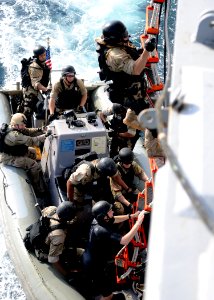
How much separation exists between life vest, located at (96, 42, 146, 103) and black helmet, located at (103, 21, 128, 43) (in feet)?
0.35

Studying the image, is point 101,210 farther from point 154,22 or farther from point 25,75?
point 25,75

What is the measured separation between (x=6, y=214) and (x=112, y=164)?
5.33 ft

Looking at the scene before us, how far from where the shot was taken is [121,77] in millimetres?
5461

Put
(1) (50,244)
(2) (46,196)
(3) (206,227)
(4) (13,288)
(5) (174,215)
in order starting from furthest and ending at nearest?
(2) (46,196) → (4) (13,288) → (1) (50,244) → (5) (174,215) → (3) (206,227)

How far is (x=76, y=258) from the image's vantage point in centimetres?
519

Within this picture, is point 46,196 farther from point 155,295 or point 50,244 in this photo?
point 155,295

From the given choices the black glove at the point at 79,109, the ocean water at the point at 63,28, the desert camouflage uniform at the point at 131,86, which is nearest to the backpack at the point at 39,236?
the desert camouflage uniform at the point at 131,86

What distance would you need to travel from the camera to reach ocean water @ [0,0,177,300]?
12016mm

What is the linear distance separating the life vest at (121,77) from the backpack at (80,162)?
85 cm

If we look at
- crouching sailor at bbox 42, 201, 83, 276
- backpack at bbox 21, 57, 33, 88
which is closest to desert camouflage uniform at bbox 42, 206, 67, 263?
crouching sailor at bbox 42, 201, 83, 276

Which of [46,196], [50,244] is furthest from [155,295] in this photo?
[46,196]

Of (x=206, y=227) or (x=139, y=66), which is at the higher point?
(x=139, y=66)

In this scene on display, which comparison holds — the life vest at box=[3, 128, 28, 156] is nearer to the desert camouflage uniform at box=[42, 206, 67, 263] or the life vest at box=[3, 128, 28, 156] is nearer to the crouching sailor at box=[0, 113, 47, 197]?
the crouching sailor at box=[0, 113, 47, 197]

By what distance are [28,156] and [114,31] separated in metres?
2.34
